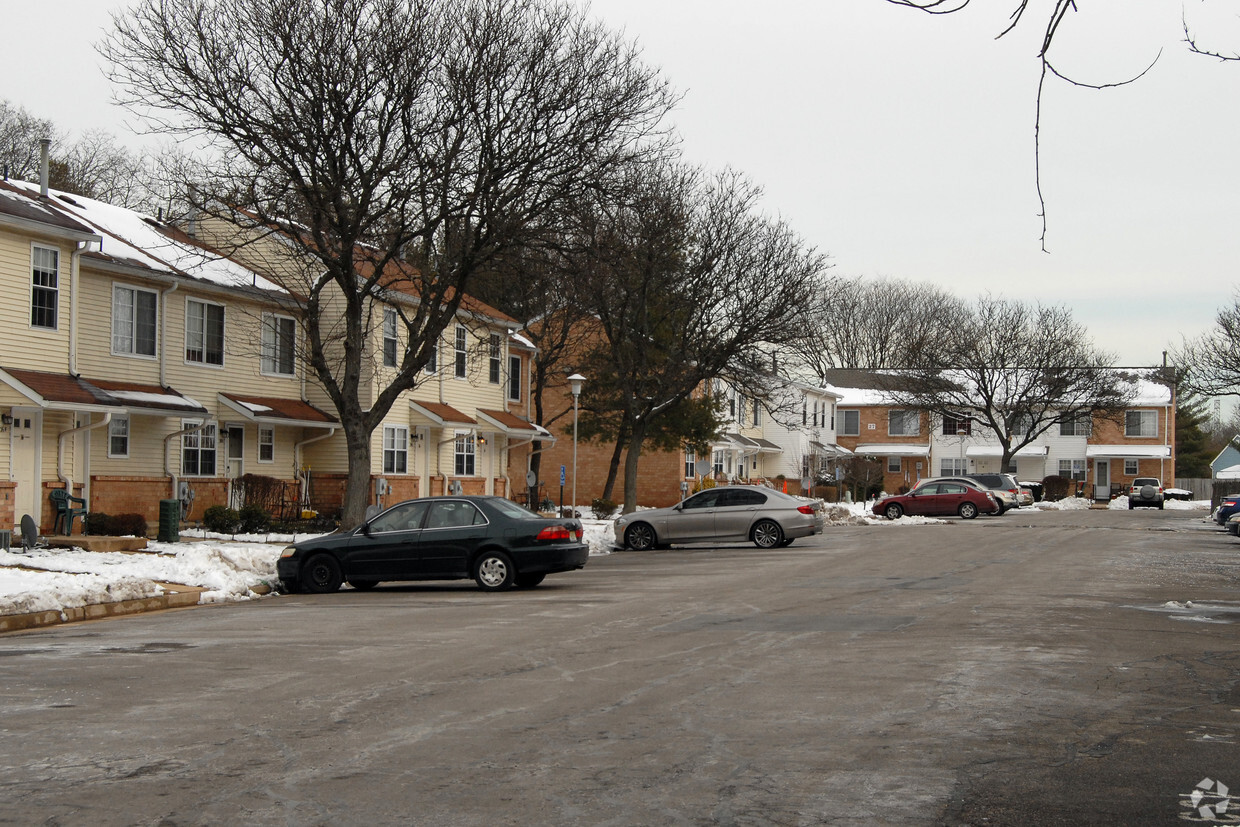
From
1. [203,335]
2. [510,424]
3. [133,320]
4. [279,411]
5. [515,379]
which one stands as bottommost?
[510,424]

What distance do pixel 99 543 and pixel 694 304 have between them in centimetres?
2313

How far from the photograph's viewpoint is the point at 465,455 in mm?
41656

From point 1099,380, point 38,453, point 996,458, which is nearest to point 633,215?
point 38,453

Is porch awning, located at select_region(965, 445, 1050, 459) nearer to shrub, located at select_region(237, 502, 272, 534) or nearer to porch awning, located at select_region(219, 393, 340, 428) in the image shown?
porch awning, located at select_region(219, 393, 340, 428)

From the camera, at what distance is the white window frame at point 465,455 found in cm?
4106

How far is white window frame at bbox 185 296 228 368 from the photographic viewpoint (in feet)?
103

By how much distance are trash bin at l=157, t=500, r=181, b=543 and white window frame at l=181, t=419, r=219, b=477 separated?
16.2 feet

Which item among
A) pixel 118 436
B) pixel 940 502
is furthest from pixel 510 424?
pixel 940 502

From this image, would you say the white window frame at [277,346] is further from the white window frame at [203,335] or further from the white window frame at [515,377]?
the white window frame at [515,377]

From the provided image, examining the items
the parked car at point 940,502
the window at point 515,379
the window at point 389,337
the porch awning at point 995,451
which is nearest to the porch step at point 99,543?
the window at point 389,337

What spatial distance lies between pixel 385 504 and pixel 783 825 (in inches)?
1231

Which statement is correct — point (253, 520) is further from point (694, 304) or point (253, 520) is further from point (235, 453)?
point (694, 304)

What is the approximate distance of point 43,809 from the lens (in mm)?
6207

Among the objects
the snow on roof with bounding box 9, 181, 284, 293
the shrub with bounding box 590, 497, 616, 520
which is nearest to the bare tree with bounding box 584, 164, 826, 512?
the shrub with bounding box 590, 497, 616, 520
